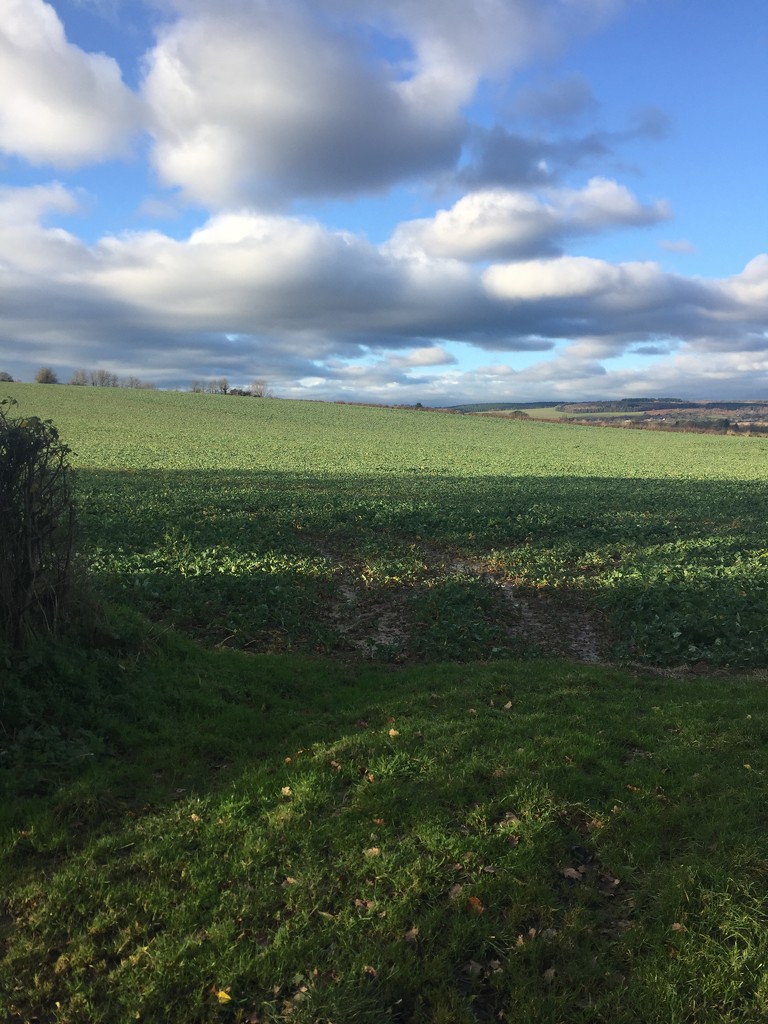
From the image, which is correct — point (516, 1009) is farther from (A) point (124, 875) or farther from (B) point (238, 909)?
(A) point (124, 875)

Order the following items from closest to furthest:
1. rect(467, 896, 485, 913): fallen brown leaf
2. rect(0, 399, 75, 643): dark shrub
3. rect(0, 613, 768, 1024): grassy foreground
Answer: rect(0, 613, 768, 1024): grassy foreground → rect(467, 896, 485, 913): fallen brown leaf → rect(0, 399, 75, 643): dark shrub

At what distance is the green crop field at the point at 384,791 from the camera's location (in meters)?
4.32

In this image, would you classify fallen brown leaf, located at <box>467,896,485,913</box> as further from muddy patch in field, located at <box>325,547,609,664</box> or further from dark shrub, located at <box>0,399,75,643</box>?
muddy patch in field, located at <box>325,547,609,664</box>

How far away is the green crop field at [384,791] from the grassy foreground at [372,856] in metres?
0.03

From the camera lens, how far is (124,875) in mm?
5316

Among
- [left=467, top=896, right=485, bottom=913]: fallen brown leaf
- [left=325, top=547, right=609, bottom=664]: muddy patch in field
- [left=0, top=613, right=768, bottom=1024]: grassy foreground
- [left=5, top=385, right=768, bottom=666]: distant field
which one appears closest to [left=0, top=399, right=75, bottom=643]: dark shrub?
[left=0, top=613, right=768, bottom=1024]: grassy foreground

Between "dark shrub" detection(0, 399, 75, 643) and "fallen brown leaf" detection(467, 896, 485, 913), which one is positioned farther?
"dark shrub" detection(0, 399, 75, 643)

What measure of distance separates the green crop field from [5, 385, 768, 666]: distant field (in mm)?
113

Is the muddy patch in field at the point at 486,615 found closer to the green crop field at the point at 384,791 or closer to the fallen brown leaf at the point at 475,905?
the green crop field at the point at 384,791

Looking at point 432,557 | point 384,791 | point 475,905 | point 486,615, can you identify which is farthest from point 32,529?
point 432,557

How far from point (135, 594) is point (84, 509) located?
8.86m

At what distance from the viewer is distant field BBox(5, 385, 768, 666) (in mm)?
12617

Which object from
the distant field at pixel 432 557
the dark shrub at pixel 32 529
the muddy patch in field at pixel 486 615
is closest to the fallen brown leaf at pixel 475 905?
the dark shrub at pixel 32 529

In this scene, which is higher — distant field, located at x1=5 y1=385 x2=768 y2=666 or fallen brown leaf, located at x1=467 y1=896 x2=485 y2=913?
distant field, located at x1=5 y1=385 x2=768 y2=666
